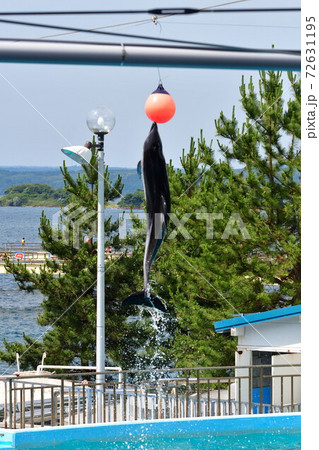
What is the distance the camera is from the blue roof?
12172 mm

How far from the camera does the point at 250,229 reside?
1877 centimetres

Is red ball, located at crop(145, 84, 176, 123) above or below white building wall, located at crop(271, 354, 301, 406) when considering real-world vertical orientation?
→ above

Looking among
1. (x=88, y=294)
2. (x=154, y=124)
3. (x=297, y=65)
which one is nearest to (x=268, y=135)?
(x=88, y=294)

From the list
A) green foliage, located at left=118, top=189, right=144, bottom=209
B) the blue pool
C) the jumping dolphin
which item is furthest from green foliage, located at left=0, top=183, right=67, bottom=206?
the jumping dolphin

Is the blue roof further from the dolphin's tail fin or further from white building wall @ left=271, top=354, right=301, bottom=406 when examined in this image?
the dolphin's tail fin

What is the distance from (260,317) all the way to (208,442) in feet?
12.2

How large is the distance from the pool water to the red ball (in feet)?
14.5

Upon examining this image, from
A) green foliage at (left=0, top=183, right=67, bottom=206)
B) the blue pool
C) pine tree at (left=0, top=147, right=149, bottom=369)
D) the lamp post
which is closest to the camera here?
the blue pool

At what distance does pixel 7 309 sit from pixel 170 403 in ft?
150

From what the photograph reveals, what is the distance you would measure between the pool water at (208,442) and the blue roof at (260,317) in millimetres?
2779

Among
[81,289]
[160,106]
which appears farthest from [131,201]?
[160,106]

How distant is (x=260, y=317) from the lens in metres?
12.6
